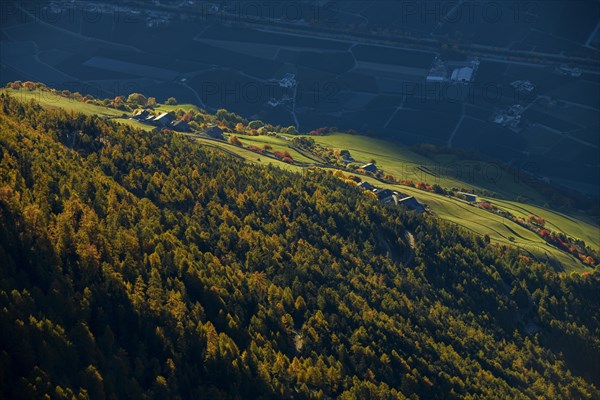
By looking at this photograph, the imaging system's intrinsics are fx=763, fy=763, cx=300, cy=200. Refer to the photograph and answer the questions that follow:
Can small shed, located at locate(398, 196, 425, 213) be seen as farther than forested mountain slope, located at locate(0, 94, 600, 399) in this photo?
Yes

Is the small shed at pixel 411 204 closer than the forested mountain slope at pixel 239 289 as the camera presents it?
No

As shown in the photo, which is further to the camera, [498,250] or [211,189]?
[498,250]

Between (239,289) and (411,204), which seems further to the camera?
(411,204)

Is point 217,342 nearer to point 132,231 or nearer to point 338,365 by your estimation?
point 338,365

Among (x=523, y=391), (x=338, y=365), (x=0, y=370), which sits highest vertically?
(x=0, y=370)

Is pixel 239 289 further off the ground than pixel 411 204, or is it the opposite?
pixel 239 289

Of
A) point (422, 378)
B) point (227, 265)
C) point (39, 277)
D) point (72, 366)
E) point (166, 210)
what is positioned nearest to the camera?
point (72, 366)

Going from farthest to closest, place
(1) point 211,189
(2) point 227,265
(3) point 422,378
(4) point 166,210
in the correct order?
(1) point 211,189
(4) point 166,210
(2) point 227,265
(3) point 422,378

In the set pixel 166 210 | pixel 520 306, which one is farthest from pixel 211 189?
pixel 520 306
